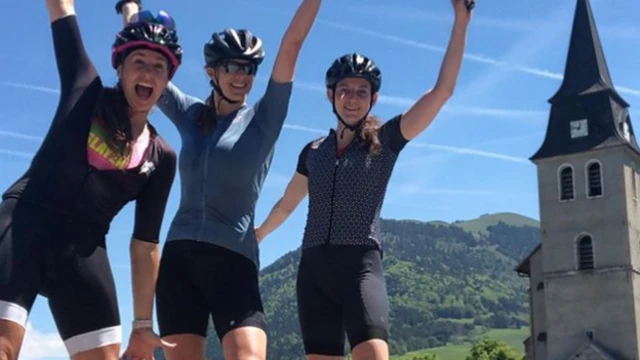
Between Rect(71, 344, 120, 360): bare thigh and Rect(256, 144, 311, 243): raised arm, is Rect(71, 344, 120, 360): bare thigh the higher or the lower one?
the lower one

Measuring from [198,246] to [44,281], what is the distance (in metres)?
1.12

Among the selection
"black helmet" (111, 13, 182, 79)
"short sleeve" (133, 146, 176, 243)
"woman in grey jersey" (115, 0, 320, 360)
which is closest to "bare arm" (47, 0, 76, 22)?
"black helmet" (111, 13, 182, 79)

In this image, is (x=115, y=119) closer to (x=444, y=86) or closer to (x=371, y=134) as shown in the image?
(x=371, y=134)

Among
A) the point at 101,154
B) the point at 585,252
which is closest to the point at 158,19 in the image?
the point at 101,154

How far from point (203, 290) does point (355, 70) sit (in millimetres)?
1685

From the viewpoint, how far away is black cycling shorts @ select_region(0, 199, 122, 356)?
3.99 meters

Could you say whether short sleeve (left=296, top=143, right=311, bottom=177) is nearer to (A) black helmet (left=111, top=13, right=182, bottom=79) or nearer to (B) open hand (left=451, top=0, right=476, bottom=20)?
(B) open hand (left=451, top=0, right=476, bottom=20)

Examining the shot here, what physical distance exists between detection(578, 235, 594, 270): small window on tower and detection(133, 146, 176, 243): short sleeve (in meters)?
63.9

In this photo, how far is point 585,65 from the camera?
7044 centimetres

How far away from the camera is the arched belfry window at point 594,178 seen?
67812mm

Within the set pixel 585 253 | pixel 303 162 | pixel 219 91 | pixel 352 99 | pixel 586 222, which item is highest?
pixel 586 222

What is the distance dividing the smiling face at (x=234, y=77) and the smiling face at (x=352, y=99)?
25.5 inches

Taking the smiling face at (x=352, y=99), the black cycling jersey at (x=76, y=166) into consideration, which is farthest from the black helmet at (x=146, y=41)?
the smiling face at (x=352, y=99)

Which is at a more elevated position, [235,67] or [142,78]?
[235,67]
